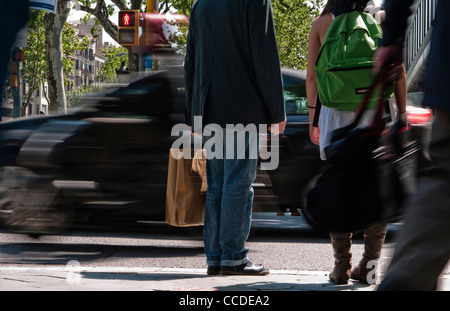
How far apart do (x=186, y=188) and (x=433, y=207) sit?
3309 millimetres

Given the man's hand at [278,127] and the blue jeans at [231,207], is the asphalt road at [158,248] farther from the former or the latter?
the man's hand at [278,127]

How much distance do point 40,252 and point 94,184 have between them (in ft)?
2.26

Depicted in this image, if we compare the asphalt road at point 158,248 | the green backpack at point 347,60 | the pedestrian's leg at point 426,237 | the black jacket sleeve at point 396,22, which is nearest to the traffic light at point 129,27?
the asphalt road at point 158,248

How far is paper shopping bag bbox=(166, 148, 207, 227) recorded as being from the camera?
5488 millimetres

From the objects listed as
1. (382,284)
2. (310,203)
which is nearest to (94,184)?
(310,203)

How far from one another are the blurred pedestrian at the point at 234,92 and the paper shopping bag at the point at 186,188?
63 cm

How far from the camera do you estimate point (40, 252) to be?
20.5ft

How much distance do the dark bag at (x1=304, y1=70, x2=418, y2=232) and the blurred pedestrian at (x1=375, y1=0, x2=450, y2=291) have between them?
258 millimetres

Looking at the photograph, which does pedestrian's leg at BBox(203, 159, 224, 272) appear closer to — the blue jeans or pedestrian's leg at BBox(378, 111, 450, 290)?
the blue jeans

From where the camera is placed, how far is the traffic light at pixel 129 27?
16344 millimetres

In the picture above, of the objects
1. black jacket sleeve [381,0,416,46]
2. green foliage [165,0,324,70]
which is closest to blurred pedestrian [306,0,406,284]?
black jacket sleeve [381,0,416,46]

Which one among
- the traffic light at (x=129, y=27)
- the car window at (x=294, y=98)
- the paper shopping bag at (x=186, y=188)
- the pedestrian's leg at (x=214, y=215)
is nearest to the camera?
the pedestrian's leg at (x=214, y=215)

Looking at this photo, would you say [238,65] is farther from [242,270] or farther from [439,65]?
[439,65]
